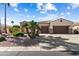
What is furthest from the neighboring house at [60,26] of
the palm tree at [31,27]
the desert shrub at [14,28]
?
the palm tree at [31,27]

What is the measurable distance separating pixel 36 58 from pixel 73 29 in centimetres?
2411

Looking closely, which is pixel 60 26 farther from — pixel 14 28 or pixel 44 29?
pixel 14 28

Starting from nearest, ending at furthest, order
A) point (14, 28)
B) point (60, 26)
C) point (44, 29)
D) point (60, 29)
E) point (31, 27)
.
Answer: point (31, 27)
point (14, 28)
point (44, 29)
point (60, 29)
point (60, 26)

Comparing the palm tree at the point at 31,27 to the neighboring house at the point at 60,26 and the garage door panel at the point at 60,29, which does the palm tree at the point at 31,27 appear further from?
the garage door panel at the point at 60,29

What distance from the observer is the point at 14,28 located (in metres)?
29.1

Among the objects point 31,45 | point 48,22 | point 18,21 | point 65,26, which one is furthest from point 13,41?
point 65,26

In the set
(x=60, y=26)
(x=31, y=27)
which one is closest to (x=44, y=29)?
(x=60, y=26)

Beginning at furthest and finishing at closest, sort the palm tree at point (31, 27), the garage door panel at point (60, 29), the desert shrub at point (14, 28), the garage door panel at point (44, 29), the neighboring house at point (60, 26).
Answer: the garage door panel at point (60, 29) → the neighboring house at point (60, 26) → the garage door panel at point (44, 29) → the desert shrub at point (14, 28) → the palm tree at point (31, 27)

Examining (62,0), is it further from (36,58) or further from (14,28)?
(14,28)

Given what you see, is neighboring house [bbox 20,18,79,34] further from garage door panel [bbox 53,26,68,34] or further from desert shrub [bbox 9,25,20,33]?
desert shrub [bbox 9,25,20,33]

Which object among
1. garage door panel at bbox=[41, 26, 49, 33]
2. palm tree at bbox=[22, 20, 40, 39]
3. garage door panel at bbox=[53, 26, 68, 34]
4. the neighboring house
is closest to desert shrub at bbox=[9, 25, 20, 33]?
palm tree at bbox=[22, 20, 40, 39]

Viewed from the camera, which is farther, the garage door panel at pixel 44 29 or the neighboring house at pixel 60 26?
the neighboring house at pixel 60 26

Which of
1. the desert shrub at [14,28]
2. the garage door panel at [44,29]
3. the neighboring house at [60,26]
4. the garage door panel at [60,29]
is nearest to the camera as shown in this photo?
the desert shrub at [14,28]

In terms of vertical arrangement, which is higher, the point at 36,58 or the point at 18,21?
the point at 18,21
